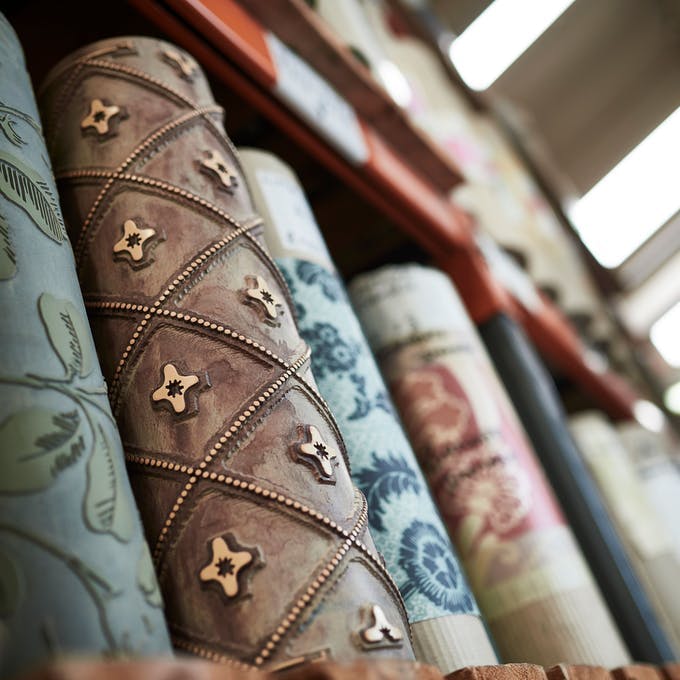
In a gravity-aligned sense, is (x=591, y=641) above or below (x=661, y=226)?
below

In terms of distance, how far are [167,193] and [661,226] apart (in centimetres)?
297

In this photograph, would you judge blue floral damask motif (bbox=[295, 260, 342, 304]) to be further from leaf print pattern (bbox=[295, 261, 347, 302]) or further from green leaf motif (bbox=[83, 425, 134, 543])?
green leaf motif (bbox=[83, 425, 134, 543])

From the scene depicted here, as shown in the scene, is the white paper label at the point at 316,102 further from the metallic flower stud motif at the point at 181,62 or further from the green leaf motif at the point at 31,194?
the green leaf motif at the point at 31,194

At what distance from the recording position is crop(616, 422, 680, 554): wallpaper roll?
1.34 meters

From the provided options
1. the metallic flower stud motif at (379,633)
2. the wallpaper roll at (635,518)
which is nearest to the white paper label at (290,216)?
the metallic flower stud motif at (379,633)

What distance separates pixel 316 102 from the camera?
0.78 metres

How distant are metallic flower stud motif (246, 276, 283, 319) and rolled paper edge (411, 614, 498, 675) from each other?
0.80 ft

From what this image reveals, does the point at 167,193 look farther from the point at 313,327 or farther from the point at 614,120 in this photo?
the point at 614,120

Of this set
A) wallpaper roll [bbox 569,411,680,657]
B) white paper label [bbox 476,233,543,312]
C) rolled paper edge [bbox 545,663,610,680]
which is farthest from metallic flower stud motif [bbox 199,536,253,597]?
wallpaper roll [bbox 569,411,680,657]

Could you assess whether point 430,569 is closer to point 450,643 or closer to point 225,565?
point 450,643

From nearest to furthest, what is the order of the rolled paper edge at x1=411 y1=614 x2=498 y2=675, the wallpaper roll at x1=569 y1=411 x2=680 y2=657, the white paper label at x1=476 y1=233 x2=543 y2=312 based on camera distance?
1. the rolled paper edge at x1=411 y1=614 x2=498 y2=675
2. the white paper label at x1=476 y1=233 x2=543 y2=312
3. the wallpaper roll at x1=569 y1=411 x2=680 y2=657

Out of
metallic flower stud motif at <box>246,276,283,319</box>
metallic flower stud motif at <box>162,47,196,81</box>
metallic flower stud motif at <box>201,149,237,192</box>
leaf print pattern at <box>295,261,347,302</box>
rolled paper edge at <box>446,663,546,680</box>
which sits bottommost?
rolled paper edge at <box>446,663,546,680</box>

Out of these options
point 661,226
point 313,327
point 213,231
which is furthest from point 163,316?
point 661,226

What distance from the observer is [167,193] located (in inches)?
20.4
